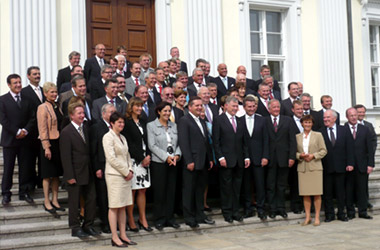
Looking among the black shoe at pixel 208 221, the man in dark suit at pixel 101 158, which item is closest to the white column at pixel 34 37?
the man in dark suit at pixel 101 158

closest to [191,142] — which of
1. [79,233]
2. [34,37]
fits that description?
[79,233]

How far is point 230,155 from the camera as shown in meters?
7.47

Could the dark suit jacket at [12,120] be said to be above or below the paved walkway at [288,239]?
above

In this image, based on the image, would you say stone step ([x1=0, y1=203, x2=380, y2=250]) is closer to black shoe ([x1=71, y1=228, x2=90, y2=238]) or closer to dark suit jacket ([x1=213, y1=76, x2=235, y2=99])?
black shoe ([x1=71, y1=228, x2=90, y2=238])

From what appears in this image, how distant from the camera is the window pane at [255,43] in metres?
12.0

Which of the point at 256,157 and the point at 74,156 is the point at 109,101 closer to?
the point at 74,156

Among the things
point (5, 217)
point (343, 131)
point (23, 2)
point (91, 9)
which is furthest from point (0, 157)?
point (343, 131)

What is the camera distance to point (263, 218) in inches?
303

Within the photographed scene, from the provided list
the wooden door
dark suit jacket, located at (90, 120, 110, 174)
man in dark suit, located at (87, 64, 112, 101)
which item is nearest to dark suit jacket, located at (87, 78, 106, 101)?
man in dark suit, located at (87, 64, 112, 101)

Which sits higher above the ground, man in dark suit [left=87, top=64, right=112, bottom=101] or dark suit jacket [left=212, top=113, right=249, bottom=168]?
man in dark suit [left=87, top=64, right=112, bottom=101]

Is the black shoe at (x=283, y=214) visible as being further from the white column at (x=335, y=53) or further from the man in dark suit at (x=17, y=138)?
the white column at (x=335, y=53)

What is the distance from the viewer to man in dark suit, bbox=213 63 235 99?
9.11 metres

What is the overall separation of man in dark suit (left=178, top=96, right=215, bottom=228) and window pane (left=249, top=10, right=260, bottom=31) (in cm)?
527

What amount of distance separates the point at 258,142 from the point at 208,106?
91 cm
